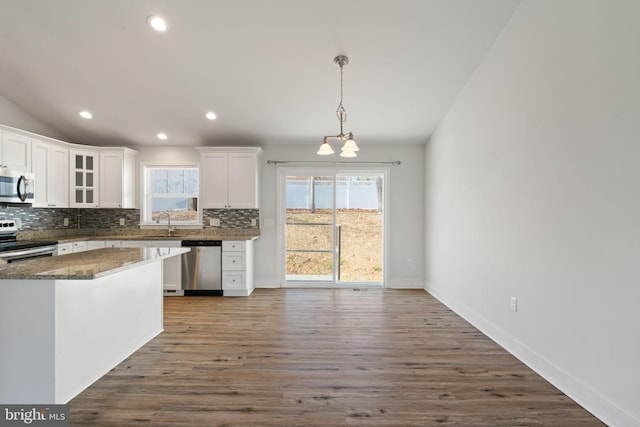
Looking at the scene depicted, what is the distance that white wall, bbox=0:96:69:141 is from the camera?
3.85 meters

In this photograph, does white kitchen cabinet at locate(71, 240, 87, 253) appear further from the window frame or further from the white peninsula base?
the white peninsula base

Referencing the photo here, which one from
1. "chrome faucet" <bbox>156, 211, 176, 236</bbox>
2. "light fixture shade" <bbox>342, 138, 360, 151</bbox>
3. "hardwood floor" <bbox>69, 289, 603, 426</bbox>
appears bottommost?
"hardwood floor" <bbox>69, 289, 603, 426</bbox>

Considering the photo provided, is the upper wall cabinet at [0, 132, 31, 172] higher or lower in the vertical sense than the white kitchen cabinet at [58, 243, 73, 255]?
higher

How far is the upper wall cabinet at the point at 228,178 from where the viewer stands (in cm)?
454

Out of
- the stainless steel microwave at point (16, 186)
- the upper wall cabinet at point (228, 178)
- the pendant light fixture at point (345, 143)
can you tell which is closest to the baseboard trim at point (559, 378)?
the pendant light fixture at point (345, 143)

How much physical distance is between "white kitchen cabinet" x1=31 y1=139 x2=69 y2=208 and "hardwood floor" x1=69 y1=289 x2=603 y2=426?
8.41 feet

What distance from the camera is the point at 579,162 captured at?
1.95 metres

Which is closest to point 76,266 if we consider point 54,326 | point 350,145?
point 54,326

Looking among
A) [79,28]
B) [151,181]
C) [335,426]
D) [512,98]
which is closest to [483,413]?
[335,426]

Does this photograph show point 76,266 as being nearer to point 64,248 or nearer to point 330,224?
point 64,248

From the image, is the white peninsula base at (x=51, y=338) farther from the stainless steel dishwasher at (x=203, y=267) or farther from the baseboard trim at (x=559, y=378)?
the baseboard trim at (x=559, y=378)

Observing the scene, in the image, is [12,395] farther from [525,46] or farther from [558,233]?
[525,46]

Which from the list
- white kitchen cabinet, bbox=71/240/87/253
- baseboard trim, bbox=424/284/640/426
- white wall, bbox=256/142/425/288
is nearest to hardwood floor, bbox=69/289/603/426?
baseboard trim, bbox=424/284/640/426

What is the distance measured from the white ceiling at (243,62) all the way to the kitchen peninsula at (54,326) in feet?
7.29
